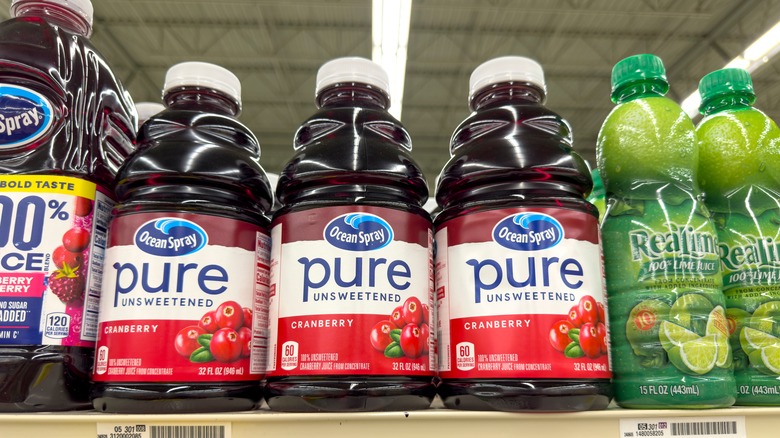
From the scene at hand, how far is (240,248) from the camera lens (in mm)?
958

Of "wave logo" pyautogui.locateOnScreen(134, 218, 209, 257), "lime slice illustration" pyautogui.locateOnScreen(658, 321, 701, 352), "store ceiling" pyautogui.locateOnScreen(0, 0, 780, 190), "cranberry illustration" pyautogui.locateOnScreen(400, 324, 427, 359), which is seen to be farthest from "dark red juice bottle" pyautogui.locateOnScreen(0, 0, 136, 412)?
"store ceiling" pyautogui.locateOnScreen(0, 0, 780, 190)

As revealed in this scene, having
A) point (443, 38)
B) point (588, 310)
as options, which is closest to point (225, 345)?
point (588, 310)

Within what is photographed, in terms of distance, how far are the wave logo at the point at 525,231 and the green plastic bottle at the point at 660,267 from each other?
160mm

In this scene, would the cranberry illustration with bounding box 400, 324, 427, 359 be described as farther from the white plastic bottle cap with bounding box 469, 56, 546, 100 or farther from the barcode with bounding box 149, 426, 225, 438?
the white plastic bottle cap with bounding box 469, 56, 546, 100

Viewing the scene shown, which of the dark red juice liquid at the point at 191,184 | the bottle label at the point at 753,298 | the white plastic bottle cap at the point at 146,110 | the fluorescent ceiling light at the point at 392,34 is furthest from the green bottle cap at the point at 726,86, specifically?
the fluorescent ceiling light at the point at 392,34

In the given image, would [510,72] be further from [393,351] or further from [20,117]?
[20,117]

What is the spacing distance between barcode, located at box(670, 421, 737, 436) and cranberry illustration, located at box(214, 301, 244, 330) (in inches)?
Result: 27.4

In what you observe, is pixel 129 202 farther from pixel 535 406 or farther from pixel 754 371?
pixel 754 371

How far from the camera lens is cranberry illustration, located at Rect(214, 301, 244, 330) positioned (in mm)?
916

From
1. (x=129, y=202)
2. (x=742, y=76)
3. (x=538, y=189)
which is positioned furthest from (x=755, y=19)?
(x=129, y=202)

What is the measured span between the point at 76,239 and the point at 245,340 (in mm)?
331

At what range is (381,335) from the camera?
88cm

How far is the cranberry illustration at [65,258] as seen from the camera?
3.06 feet

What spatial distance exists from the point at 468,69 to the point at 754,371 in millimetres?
7356
